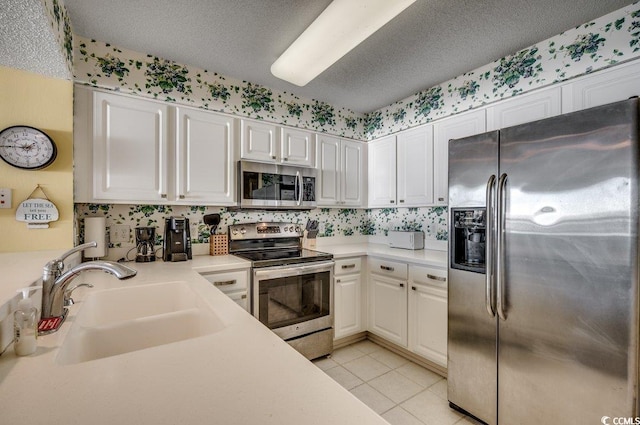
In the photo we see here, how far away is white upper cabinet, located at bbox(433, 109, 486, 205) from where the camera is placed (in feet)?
7.90

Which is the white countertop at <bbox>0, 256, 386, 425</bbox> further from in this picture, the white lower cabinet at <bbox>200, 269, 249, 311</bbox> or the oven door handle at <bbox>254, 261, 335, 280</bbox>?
the oven door handle at <bbox>254, 261, 335, 280</bbox>

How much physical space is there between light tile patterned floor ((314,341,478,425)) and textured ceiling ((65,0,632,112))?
252cm

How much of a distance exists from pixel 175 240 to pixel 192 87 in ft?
4.28

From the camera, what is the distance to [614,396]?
1.24 meters

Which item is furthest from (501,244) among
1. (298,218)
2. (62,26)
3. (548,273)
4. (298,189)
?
(62,26)

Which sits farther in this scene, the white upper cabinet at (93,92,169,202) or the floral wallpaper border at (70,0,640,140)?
the white upper cabinet at (93,92,169,202)

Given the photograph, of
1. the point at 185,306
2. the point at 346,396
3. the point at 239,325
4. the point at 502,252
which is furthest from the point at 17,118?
the point at 502,252

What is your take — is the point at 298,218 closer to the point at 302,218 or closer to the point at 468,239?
the point at 302,218

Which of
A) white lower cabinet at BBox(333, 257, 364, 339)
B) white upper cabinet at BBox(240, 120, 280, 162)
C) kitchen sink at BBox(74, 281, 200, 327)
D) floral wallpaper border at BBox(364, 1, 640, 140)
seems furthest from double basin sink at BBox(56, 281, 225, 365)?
floral wallpaper border at BBox(364, 1, 640, 140)

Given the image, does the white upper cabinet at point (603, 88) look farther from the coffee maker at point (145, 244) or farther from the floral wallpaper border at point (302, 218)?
the coffee maker at point (145, 244)

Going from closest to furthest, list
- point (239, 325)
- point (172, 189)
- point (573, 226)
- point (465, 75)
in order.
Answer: point (239, 325), point (573, 226), point (172, 189), point (465, 75)

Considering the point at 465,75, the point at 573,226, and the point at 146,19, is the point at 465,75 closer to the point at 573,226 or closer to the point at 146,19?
the point at 573,226

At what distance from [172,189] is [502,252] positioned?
2.30 meters

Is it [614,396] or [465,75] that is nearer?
[614,396]
